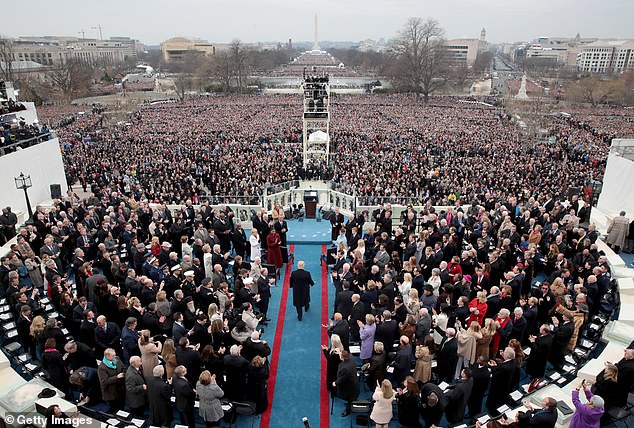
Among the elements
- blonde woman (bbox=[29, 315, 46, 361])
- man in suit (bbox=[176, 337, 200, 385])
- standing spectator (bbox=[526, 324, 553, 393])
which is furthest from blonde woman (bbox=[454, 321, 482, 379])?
blonde woman (bbox=[29, 315, 46, 361])

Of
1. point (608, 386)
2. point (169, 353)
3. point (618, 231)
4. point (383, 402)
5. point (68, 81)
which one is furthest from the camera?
point (68, 81)

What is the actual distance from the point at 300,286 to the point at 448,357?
3.28 meters

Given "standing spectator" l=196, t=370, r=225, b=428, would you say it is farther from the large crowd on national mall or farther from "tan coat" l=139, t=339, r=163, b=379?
"tan coat" l=139, t=339, r=163, b=379

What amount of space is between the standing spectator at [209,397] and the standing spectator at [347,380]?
65.8 inches

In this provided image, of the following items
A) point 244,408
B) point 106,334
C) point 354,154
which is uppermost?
point 106,334

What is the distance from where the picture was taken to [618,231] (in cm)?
1150

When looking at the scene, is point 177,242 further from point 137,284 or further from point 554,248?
point 554,248

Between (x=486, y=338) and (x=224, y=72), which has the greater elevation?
(x=224, y=72)

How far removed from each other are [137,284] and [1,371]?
2275mm

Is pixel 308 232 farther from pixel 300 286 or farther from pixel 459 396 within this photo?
pixel 459 396

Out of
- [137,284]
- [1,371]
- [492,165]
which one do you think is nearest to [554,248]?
[137,284]

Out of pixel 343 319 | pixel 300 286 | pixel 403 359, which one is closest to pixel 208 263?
pixel 300 286

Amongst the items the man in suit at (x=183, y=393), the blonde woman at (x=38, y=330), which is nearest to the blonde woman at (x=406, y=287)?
the man in suit at (x=183, y=393)

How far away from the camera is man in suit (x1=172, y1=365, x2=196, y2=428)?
17.8ft
